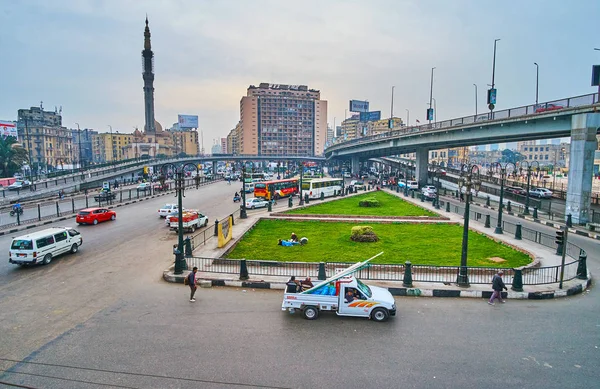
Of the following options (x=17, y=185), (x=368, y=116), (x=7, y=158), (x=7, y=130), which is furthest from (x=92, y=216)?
(x=368, y=116)

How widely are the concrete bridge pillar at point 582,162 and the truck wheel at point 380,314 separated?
24225 mm

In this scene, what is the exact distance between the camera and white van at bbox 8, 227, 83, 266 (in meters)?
15.9

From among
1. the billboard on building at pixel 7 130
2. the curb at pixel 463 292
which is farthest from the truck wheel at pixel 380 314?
the billboard on building at pixel 7 130

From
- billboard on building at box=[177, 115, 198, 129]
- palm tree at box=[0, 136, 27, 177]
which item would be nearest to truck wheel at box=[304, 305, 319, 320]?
palm tree at box=[0, 136, 27, 177]

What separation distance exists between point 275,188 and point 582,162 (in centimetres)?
3014

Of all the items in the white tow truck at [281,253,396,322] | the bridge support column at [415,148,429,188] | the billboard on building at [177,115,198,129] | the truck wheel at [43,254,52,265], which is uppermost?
the billboard on building at [177,115,198,129]

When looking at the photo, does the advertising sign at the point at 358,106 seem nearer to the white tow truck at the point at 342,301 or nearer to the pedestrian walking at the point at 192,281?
the pedestrian walking at the point at 192,281

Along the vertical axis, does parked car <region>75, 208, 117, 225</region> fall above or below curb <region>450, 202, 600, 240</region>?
above

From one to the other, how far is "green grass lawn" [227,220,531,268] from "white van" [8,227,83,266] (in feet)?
27.4

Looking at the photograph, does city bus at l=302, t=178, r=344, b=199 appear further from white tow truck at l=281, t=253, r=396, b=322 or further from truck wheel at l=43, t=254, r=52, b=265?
white tow truck at l=281, t=253, r=396, b=322

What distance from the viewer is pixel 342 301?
1082cm

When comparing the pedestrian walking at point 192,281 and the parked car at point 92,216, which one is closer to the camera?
the pedestrian walking at point 192,281

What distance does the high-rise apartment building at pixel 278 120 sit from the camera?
177375mm

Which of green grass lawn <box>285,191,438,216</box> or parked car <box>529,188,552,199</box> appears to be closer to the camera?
green grass lawn <box>285,191,438,216</box>
